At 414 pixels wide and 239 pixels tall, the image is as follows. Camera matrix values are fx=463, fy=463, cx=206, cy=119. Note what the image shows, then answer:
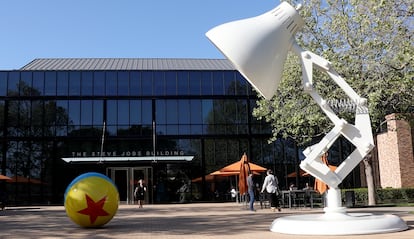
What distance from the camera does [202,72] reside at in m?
33.6

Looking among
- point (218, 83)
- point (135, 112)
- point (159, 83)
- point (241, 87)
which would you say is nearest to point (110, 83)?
point (135, 112)

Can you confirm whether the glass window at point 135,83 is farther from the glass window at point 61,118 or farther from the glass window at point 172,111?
the glass window at point 61,118

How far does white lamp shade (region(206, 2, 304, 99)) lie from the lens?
9.26 meters

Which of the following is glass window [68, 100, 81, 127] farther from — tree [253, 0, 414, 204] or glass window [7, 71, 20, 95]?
tree [253, 0, 414, 204]

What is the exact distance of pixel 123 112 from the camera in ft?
107

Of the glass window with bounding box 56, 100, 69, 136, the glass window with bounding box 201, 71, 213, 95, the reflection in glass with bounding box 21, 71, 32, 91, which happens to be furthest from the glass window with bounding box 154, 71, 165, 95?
the reflection in glass with bounding box 21, 71, 32, 91

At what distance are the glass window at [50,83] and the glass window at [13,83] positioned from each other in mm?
1952

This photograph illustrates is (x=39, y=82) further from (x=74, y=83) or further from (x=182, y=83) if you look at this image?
(x=182, y=83)

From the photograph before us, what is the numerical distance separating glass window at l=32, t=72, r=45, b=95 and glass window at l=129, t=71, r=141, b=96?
6.10 meters

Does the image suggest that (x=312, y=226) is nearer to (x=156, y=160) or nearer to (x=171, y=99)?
(x=156, y=160)

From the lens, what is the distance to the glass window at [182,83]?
33062 mm

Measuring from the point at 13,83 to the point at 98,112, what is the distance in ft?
20.6

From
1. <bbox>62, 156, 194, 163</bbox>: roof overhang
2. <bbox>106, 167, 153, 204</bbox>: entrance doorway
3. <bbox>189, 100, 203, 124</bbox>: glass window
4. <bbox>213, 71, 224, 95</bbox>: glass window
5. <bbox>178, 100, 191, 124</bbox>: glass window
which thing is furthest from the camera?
<bbox>213, 71, 224, 95</bbox>: glass window

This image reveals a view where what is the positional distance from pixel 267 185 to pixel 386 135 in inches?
601
